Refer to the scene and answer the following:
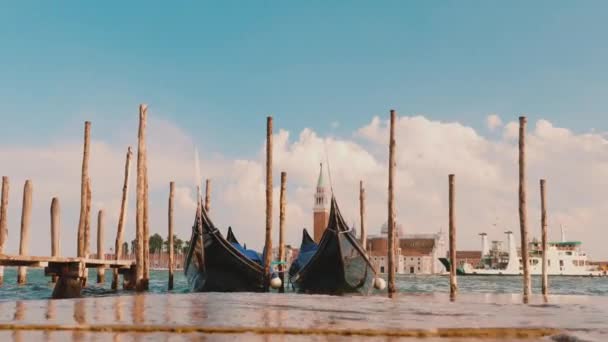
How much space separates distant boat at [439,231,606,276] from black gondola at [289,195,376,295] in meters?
69.2

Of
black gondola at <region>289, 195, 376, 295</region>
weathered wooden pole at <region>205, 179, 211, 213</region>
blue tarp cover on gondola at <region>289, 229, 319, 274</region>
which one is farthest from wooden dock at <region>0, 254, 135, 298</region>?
weathered wooden pole at <region>205, 179, 211, 213</region>

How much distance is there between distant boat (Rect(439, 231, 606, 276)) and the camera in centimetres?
9031

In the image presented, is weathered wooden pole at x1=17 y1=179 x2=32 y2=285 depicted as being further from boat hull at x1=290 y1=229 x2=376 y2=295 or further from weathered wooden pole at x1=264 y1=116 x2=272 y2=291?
boat hull at x1=290 y1=229 x2=376 y2=295

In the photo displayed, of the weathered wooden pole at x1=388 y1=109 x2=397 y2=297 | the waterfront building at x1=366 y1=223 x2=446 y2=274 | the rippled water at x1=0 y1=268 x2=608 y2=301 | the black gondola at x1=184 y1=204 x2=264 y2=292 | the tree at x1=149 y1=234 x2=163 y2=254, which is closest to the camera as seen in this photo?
the weathered wooden pole at x1=388 y1=109 x2=397 y2=297

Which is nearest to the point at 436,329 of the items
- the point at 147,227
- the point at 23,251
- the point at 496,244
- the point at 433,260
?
the point at 147,227

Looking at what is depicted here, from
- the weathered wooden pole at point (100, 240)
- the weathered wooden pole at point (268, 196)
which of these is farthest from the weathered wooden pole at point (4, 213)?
the weathered wooden pole at point (268, 196)

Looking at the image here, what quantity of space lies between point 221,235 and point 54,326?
1516cm

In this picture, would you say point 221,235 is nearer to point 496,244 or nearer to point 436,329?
point 436,329

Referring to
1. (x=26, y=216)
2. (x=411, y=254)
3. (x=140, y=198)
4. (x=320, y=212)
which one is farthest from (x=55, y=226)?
(x=411, y=254)

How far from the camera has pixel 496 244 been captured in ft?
351

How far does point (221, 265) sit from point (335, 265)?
4082mm

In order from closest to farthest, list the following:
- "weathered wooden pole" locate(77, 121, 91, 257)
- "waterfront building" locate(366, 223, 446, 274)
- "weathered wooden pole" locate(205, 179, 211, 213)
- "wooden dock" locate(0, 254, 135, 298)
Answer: "wooden dock" locate(0, 254, 135, 298), "weathered wooden pole" locate(77, 121, 91, 257), "weathered wooden pole" locate(205, 179, 211, 213), "waterfront building" locate(366, 223, 446, 274)

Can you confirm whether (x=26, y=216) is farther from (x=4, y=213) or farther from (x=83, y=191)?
(x=83, y=191)

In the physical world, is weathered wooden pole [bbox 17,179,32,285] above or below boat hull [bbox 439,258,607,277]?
above
